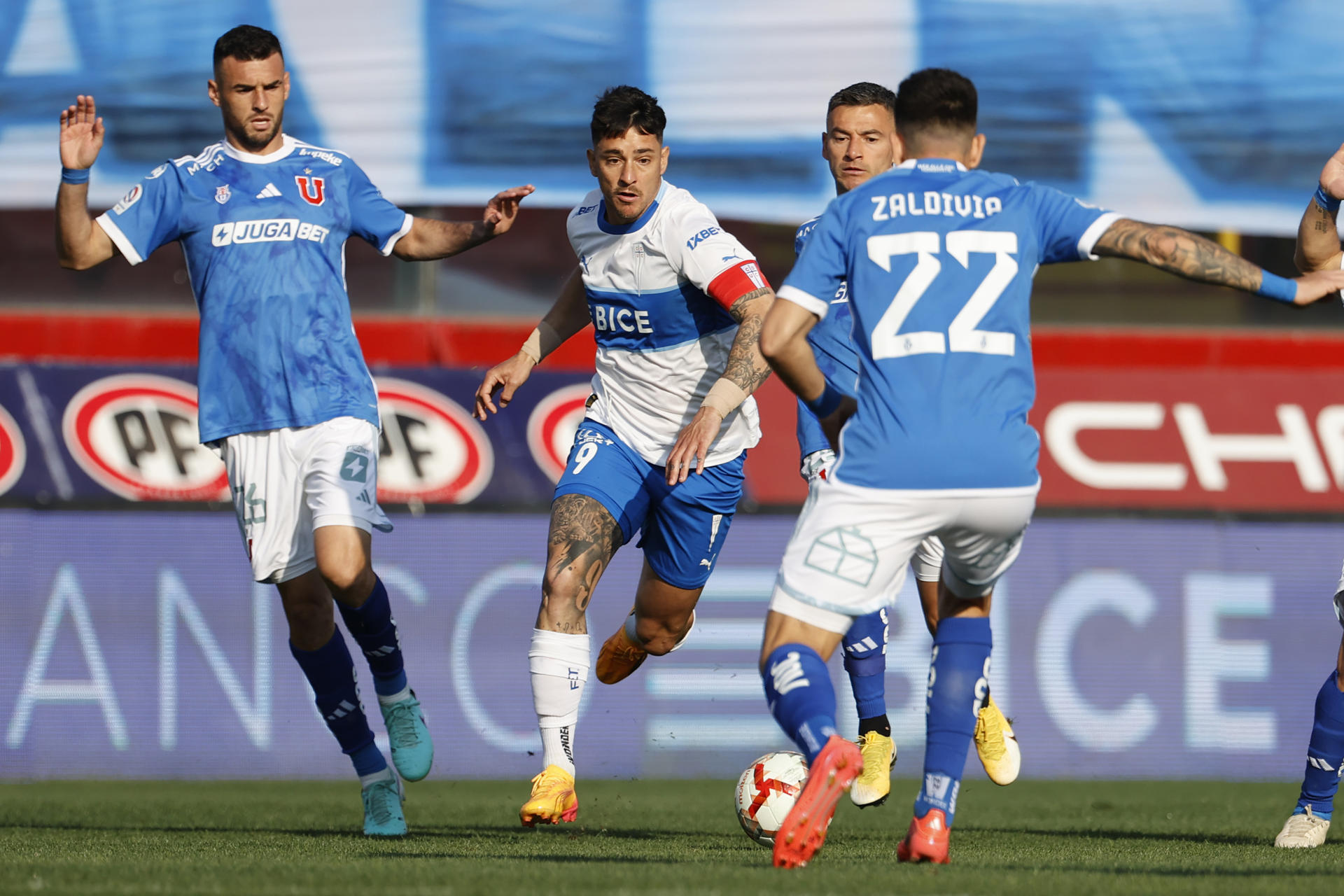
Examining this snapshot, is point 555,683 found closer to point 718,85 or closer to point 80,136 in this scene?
point 80,136

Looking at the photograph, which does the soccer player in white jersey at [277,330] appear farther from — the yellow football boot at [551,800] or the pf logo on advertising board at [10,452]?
the pf logo on advertising board at [10,452]

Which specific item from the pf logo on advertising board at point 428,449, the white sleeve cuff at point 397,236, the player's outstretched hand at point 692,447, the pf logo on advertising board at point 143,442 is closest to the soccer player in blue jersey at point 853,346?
the player's outstretched hand at point 692,447

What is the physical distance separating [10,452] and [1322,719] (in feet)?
25.7

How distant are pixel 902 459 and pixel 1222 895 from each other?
4.43 feet

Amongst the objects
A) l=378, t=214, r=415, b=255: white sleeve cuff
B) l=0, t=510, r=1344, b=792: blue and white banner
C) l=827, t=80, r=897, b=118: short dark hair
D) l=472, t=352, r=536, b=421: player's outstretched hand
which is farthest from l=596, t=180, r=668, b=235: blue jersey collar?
l=0, t=510, r=1344, b=792: blue and white banner

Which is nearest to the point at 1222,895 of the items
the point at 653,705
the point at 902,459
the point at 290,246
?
the point at 902,459

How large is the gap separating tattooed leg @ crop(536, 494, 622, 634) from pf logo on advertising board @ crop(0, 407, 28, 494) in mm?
5473

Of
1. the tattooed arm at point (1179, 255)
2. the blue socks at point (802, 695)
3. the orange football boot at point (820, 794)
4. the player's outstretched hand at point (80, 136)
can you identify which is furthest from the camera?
the player's outstretched hand at point (80, 136)

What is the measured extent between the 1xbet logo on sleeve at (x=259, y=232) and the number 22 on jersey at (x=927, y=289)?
250 centimetres

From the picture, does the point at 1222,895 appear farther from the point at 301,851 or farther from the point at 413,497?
the point at 413,497

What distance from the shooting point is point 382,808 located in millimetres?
6309

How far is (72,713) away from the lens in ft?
32.7

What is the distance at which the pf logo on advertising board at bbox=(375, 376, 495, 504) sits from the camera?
34.0 ft

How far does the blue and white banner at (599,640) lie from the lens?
395 inches
